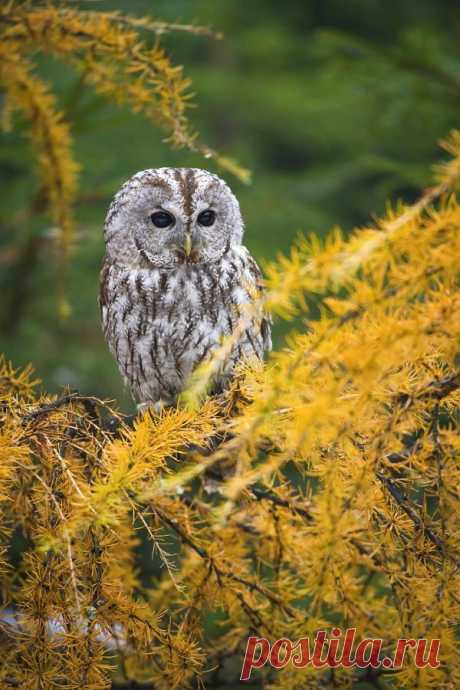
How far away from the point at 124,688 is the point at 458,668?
1.32m

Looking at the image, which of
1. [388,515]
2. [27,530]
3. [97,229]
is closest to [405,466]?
[388,515]

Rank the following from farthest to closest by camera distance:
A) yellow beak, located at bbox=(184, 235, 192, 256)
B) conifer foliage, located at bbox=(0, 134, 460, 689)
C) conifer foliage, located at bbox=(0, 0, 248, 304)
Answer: yellow beak, located at bbox=(184, 235, 192, 256) < conifer foliage, located at bbox=(0, 0, 248, 304) < conifer foliage, located at bbox=(0, 134, 460, 689)

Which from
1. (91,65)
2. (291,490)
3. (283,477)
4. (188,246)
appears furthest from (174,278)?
(283,477)

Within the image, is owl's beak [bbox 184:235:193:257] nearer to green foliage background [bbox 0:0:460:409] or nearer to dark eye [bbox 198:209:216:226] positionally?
dark eye [bbox 198:209:216:226]

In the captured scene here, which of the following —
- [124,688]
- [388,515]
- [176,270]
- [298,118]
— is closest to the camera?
[388,515]

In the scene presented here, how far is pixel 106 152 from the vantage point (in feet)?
20.1

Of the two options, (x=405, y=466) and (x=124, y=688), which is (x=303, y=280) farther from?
(x=124, y=688)

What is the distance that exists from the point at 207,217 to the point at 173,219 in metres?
0.16

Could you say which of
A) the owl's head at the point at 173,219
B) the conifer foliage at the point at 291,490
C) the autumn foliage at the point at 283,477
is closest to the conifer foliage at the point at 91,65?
the autumn foliage at the point at 283,477

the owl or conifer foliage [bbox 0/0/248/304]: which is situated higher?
conifer foliage [bbox 0/0/248/304]

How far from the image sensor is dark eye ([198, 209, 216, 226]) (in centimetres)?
325

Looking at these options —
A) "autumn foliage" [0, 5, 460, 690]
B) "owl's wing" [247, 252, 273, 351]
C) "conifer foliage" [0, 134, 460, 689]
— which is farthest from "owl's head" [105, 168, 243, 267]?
"conifer foliage" [0, 134, 460, 689]

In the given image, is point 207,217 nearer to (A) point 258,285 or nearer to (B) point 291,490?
(A) point 258,285

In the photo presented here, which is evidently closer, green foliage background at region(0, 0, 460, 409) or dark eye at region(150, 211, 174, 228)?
dark eye at region(150, 211, 174, 228)
